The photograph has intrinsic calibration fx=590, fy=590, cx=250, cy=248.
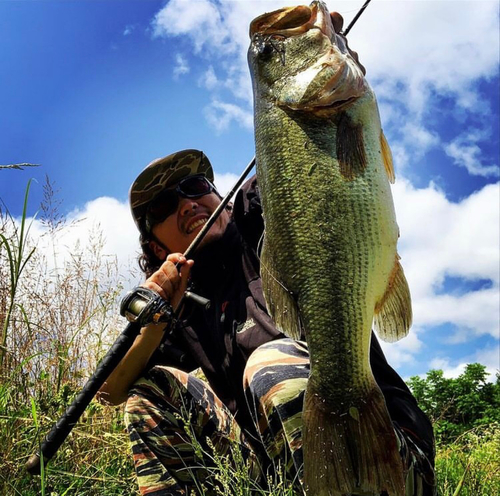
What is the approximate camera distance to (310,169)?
1831 mm

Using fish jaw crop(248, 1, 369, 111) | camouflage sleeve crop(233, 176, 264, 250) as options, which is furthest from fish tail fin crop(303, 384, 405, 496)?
camouflage sleeve crop(233, 176, 264, 250)

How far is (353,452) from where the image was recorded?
1674 millimetres

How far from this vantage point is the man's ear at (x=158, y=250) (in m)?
3.30

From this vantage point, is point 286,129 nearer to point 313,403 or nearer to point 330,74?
point 330,74

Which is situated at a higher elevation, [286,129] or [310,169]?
[286,129]

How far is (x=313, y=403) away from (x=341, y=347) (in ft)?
0.60

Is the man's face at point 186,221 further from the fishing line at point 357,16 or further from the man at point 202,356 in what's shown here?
the fishing line at point 357,16

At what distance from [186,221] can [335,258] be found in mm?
1498

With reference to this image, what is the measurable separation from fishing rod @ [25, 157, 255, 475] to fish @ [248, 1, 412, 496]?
2.33 feet

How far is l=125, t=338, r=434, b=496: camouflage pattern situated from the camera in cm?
219

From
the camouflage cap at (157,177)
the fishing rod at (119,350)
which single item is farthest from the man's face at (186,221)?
the fishing rod at (119,350)

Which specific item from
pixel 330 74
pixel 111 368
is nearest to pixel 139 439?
pixel 111 368

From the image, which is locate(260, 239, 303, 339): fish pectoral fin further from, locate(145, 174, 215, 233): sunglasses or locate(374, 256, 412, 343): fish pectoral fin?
locate(145, 174, 215, 233): sunglasses

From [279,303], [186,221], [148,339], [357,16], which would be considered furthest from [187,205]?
[279,303]
